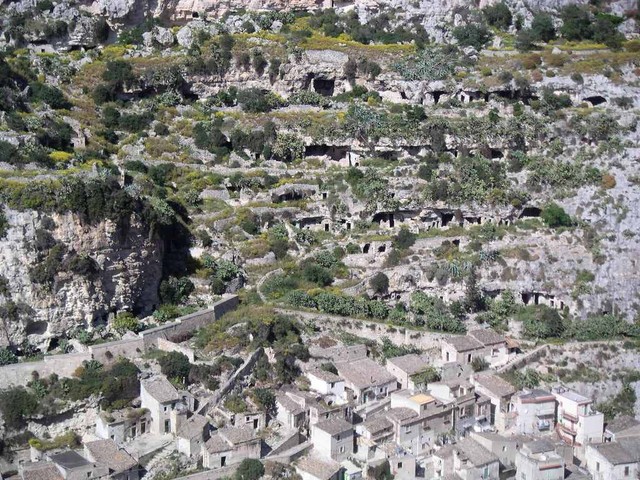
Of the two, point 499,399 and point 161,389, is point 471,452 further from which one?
point 161,389

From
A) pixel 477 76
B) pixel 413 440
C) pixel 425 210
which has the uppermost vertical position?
pixel 477 76

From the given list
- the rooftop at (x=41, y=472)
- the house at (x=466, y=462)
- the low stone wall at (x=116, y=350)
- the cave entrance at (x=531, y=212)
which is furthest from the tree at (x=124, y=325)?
the cave entrance at (x=531, y=212)

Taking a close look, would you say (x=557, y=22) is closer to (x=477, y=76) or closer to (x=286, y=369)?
(x=477, y=76)

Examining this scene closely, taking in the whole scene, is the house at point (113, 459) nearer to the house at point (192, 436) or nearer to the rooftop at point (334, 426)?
the house at point (192, 436)

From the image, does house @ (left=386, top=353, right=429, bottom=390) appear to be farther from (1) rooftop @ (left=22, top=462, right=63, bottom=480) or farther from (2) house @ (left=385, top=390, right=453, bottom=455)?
(1) rooftop @ (left=22, top=462, right=63, bottom=480)

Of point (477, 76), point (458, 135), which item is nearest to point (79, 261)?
point (458, 135)

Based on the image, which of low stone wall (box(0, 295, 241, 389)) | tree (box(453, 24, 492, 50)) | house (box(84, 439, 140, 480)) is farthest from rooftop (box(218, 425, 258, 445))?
tree (box(453, 24, 492, 50))
